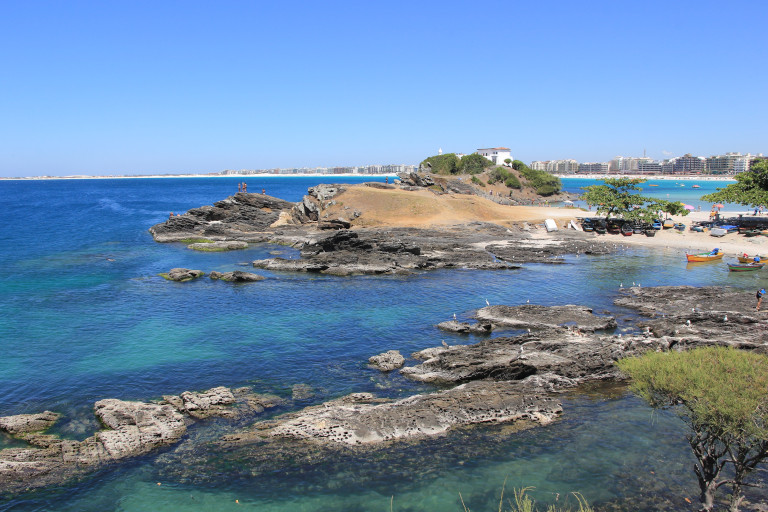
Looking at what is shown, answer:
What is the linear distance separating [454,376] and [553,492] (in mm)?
7916

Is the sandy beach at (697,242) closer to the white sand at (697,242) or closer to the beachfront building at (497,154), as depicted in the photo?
the white sand at (697,242)

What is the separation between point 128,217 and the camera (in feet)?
331

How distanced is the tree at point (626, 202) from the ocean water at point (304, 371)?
11345 mm

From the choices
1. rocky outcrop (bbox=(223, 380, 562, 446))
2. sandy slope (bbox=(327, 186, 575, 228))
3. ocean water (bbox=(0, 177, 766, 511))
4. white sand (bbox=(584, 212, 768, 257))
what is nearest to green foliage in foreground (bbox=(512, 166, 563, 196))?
sandy slope (bbox=(327, 186, 575, 228))

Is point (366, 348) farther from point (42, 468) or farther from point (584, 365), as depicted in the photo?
point (42, 468)

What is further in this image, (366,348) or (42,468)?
(366,348)

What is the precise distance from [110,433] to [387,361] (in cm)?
1200

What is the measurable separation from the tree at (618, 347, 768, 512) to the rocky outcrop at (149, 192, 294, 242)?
57.8m

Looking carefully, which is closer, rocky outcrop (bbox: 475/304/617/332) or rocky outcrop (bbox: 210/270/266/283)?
rocky outcrop (bbox: 475/304/617/332)

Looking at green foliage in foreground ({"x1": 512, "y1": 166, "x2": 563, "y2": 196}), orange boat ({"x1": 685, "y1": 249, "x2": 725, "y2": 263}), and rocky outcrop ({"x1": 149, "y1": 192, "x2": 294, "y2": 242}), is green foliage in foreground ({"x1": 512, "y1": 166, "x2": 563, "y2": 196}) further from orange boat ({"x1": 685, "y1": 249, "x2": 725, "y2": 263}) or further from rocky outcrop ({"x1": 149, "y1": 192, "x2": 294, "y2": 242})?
orange boat ({"x1": 685, "y1": 249, "x2": 725, "y2": 263})

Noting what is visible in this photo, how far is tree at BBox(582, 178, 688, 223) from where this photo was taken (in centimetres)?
6378

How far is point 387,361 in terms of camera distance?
2436 centimetres

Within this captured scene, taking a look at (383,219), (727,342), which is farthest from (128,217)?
(727,342)

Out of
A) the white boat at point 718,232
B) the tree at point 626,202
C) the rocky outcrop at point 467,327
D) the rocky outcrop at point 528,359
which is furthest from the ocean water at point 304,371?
the tree at point 626,202
